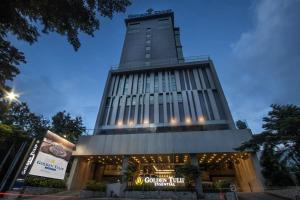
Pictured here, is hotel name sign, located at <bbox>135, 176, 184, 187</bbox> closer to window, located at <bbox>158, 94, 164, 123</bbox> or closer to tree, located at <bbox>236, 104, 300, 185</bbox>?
tree, located at <bbox>236, 104, 300, 185</bbox>

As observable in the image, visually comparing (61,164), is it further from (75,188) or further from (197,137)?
(197,137)

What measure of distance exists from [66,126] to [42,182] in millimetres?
19163

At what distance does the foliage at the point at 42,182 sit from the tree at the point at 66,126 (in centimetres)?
1533

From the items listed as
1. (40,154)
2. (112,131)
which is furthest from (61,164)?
(112,131)

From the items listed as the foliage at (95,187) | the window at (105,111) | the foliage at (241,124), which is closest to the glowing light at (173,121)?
the window at (105,111)

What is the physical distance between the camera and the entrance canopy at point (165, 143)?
70.1ft

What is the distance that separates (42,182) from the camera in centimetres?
1684

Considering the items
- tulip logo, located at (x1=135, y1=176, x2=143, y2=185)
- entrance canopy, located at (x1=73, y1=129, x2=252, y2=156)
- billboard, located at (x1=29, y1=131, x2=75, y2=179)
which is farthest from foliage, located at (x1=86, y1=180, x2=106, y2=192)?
entrance canopy, located at (x1=73, y1=129, x2=252, y2=156)

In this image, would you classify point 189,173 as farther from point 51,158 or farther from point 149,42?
point 149,42

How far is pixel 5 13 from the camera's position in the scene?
16.1ft

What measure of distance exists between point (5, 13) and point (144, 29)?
168 ft

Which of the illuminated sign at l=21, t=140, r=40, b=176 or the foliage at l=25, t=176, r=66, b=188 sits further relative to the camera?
the foliage at l=25, t=176, r=66, b=188

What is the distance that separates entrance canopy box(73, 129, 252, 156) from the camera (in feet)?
70.1

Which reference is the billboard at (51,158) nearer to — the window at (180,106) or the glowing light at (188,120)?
the window at (180,106)
